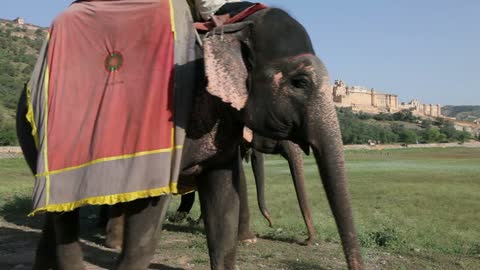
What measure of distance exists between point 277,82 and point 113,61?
1.19 metres

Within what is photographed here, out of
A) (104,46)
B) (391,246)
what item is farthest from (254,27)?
(391,246)

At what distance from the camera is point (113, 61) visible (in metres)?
3.99

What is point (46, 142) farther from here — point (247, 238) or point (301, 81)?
point (247, 238)

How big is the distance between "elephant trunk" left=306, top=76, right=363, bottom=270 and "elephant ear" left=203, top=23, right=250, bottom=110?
0.46 m

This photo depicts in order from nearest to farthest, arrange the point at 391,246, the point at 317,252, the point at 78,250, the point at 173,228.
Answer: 1. the point at 78,250
2. the point at 317,252
3. the point at 391,246
4. the point at 173,228

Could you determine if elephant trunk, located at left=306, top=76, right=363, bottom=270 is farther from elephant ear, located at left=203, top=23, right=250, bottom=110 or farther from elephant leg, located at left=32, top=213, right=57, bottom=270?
elephant leg, located at left=32, top=213, right=57, bottom=270

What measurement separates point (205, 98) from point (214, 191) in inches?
32.0

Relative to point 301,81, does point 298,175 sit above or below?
below

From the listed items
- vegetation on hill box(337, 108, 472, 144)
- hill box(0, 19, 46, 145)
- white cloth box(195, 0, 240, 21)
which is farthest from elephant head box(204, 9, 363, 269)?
vegetation on hill box(337, 108, 472, 144)

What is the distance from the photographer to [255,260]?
259 inches

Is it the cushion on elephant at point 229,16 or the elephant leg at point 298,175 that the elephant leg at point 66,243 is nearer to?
the cushion on elephant at point 229,16

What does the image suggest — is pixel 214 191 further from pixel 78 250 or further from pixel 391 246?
pixel 391 246

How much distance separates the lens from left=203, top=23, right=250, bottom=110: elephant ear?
355 centimetres

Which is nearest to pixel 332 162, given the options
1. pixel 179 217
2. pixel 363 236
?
pixel 363 236
